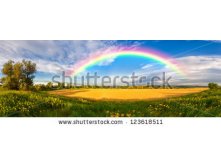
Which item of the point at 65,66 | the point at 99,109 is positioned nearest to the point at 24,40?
the point at 65,66

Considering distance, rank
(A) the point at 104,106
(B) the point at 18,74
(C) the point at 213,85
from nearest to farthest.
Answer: (A) the point at 104,106 → (C) the point at 213,85 → (B) the point at 18,74

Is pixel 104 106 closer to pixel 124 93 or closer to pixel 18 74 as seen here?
pixel 124 93

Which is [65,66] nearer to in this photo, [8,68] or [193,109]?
[8,68]

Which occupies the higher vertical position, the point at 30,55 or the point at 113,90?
the point at 30,55

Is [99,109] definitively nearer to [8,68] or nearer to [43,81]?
[43,81]

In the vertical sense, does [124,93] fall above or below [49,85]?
below

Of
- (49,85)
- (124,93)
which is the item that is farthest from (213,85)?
(49,85)
